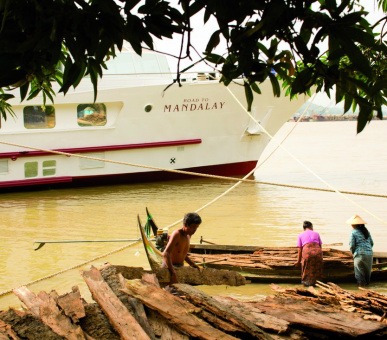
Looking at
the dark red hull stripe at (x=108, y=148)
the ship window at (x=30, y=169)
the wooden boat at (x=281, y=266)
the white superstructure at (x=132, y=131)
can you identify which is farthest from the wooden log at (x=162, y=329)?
the ship window at (x=30, y=169)

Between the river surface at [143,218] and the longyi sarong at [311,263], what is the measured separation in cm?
55

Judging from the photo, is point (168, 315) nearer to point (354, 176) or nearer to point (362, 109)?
point (362, 109)

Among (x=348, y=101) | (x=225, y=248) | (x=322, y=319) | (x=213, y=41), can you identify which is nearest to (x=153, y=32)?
(x=213, y=41)

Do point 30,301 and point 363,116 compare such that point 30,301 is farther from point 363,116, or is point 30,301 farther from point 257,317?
point 363,116

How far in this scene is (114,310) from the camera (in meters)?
4.06

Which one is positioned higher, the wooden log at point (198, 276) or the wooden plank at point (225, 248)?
the wooden log at point (198, 276)

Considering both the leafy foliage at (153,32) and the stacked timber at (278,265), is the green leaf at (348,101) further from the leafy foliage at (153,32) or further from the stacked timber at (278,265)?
the stacked timber at (278,265)

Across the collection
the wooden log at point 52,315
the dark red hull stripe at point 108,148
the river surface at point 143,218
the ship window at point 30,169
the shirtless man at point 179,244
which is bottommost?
the river surface at point 143,218

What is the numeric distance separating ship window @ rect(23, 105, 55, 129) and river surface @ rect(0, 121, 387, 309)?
2.16 metres

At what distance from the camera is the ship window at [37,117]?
1700 centimetres

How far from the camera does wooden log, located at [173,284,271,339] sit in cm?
378

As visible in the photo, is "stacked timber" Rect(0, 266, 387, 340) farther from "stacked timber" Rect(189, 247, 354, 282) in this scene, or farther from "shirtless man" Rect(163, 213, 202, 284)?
"stacked timber" Rect(189, 247, 354, 282)

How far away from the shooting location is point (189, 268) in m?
6.02

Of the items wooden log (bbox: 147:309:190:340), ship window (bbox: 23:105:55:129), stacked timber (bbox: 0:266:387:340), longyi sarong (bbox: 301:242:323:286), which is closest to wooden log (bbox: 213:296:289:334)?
stacked timber (bbox: 0:266:387:340)
